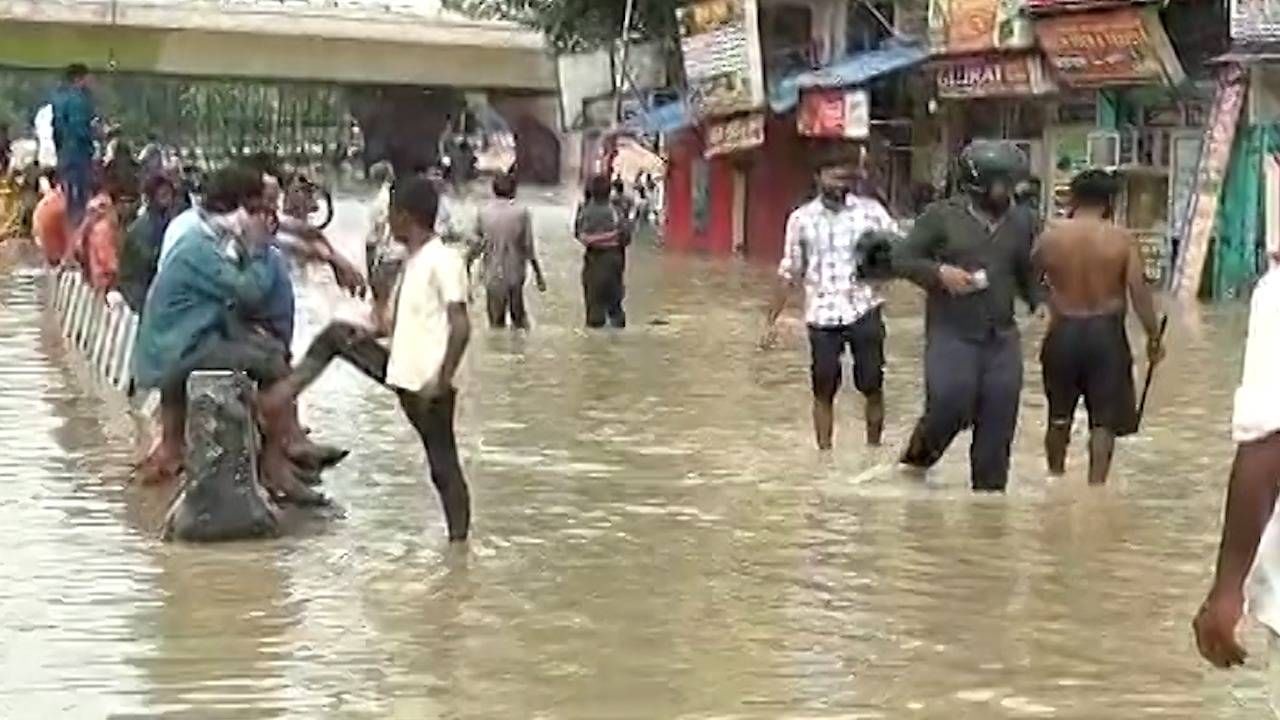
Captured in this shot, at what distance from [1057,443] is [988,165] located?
1.56m

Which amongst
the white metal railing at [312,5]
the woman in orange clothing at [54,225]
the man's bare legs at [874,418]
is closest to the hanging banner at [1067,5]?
the woman in orange clothing at [54,225]

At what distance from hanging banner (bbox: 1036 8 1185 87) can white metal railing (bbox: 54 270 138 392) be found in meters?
13.1

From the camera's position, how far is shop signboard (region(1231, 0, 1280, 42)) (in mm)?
27312

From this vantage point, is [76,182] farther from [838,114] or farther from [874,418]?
[838,114]

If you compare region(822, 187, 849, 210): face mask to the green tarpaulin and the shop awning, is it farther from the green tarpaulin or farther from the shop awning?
the shop awning

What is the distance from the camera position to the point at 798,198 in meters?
44.1

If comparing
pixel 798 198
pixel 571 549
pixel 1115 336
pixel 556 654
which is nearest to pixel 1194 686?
pixel 556 654

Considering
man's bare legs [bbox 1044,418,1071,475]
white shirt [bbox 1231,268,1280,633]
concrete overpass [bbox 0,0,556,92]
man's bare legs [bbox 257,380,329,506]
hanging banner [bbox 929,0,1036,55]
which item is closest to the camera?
white shirt [bbox 1231,268,1280,633]

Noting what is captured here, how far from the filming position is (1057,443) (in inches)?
507

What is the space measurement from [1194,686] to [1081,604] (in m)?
1.39

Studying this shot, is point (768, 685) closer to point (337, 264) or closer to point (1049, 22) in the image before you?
point (337, 264)

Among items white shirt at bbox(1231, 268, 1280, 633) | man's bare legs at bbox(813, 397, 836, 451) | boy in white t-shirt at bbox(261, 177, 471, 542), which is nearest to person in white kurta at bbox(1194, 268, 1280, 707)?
white shirt at bbox(1231, 268, 1280, 633)

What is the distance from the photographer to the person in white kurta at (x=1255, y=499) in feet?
15.6

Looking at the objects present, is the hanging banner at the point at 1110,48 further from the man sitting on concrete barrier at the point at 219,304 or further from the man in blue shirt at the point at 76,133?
the man sitting on concrete barrier at the point at 219,304
